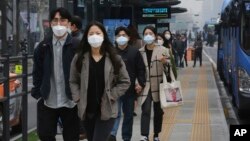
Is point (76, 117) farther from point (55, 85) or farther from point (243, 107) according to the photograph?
point (243, 107)

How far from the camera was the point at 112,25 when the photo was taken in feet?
60.2

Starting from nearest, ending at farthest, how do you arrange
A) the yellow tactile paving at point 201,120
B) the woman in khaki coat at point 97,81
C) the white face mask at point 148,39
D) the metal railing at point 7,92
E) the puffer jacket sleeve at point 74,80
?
the woman in khaki coat at point 97,81
the puffer jacket sleeve at point 74,80
the metal railing at point 7,92
the white face mask at point 148,39
the yellow tactile paving at point 201,120

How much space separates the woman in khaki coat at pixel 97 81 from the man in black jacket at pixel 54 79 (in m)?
0.28

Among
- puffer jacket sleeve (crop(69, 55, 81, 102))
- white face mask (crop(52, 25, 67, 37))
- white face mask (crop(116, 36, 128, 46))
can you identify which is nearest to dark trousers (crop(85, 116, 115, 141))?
puffer jacket sleeve (crop(69, 55, 81, 102))

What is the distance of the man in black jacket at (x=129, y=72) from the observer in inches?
375

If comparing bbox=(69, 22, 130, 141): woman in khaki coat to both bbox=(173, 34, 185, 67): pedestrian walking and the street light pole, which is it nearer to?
the street light pole

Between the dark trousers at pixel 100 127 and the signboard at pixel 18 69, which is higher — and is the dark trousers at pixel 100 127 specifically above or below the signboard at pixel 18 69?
below

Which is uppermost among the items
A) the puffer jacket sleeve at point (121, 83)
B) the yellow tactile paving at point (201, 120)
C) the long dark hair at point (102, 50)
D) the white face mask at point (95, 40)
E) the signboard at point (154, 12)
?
the signboard at point (154, 12)

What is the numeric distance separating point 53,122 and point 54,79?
49cm

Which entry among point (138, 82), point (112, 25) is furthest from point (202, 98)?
point (138, 82)

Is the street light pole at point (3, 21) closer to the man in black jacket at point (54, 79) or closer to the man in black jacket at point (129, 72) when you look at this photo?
the man in black jacket at point (54, 79)

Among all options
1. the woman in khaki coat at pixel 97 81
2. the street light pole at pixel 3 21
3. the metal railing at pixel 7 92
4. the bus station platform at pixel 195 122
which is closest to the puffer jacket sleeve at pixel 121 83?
the woman in khaki coat at pixel 97 81

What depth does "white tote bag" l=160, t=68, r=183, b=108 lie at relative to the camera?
978 cm

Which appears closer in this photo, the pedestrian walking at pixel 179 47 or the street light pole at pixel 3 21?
the street light pole at pixel 3 21
